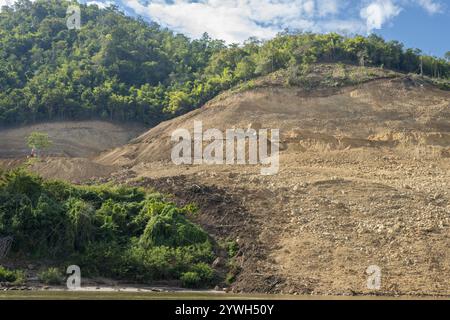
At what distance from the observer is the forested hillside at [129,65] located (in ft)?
147

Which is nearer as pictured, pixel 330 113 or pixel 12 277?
pixel 12 277

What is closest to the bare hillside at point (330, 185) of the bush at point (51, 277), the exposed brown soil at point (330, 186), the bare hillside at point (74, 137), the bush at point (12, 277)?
the exposed brown soil at point (330, 186)

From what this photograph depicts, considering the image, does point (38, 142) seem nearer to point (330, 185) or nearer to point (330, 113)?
point (330, 113)

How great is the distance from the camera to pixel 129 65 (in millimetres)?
53688

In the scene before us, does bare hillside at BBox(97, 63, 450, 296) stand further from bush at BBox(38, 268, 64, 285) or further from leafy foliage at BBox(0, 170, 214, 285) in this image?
bush at BBox(38, 268, 64, 285)

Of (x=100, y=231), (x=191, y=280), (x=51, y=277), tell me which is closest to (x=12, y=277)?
(x=51, y=277)

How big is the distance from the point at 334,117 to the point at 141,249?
19.2m

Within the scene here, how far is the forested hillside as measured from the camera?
4491 cm

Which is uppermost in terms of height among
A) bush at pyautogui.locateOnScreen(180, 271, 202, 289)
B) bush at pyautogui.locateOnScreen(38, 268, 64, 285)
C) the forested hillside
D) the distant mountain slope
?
the forested hillside

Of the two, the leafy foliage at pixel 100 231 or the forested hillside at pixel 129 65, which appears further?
the forested hillside at pixel 129 65

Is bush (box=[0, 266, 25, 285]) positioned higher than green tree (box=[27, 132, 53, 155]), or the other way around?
green tree (box=[27, 132, 53, 155])

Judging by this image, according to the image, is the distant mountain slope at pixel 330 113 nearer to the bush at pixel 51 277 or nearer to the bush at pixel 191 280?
the bush at pixel 191 280

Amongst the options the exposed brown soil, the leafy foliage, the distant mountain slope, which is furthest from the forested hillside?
the leafy foliage

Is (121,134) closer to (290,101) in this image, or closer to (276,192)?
(290,101)
